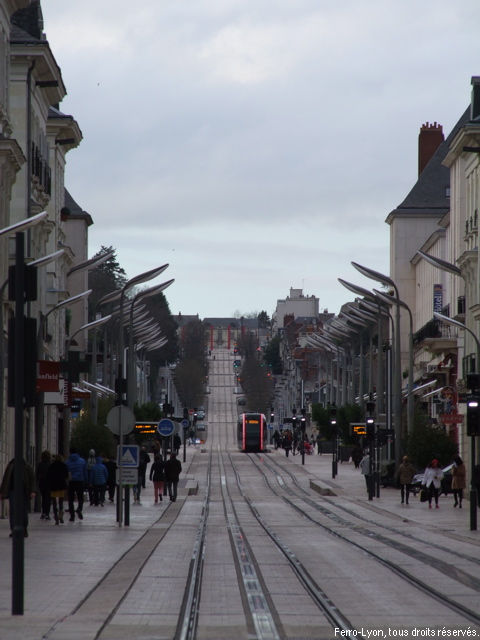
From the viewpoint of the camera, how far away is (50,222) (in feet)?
186

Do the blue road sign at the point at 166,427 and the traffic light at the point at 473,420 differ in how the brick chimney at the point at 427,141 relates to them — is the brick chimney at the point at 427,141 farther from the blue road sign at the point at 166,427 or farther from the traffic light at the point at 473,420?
the traffic light at the point at 473,420

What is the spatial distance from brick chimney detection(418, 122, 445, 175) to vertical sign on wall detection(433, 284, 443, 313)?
23.2 meters

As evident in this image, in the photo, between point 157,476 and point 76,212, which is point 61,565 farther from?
point 76,212

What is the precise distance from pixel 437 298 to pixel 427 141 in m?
26.1

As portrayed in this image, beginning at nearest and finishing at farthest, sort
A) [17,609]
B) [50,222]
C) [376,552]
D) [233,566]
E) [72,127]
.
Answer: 1. [17,609]
2. [233,566]
3. [376,552]
4. [50,222]
5. [72,127]

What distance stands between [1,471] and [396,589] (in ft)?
74.3

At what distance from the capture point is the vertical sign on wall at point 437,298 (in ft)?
267

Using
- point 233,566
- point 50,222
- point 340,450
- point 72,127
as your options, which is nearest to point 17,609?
point 233,566

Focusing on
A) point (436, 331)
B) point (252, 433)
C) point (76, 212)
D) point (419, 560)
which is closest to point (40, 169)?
point (436, 331)

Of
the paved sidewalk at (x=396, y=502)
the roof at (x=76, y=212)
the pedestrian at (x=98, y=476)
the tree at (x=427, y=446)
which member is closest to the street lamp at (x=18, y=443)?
the paved sidewalk at (x=396, y=502)

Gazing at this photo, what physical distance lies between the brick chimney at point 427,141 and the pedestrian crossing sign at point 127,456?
72.5 m

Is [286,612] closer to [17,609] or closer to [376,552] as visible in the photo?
[17,609]

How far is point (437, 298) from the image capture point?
81.8 metres

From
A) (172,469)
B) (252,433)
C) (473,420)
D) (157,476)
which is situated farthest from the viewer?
(252,433)
